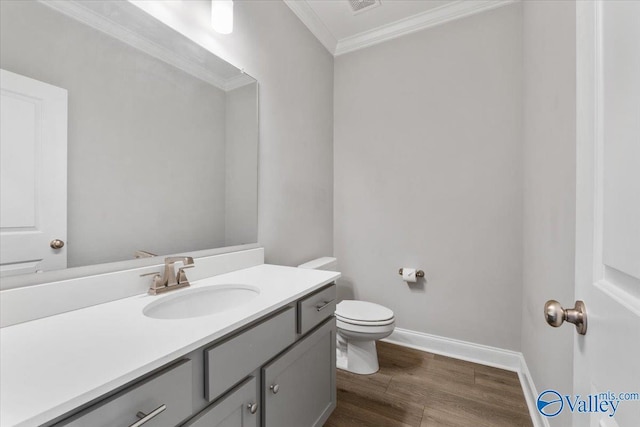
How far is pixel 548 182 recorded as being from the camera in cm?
A: 130

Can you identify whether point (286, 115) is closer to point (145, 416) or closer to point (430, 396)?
point (145, 416)

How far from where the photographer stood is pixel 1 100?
80cm

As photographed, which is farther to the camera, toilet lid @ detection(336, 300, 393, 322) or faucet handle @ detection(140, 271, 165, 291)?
toilet lid @ detection(336, 300, 393, 322)

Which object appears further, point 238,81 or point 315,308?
point 238,81

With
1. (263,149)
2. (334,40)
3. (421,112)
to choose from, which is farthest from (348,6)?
(263,149)

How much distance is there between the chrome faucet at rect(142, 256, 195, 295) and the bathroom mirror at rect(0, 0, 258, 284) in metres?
0.09

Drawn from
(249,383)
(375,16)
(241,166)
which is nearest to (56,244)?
(249,383)

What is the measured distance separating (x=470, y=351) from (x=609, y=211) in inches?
80.1

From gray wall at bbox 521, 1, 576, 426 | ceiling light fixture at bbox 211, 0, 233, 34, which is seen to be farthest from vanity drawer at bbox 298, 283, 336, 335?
ceiling light fixture at bbox 211, 0, 233, 34

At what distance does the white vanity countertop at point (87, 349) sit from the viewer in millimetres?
471

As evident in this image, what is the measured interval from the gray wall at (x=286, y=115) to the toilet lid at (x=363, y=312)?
0.48m

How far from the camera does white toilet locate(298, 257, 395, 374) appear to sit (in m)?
1.77

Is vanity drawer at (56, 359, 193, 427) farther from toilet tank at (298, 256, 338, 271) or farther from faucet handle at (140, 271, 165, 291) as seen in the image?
toilet tank at (298, 256, 338, 271)

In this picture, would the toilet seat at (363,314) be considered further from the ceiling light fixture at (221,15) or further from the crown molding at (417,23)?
the crown molding at (417,23)
